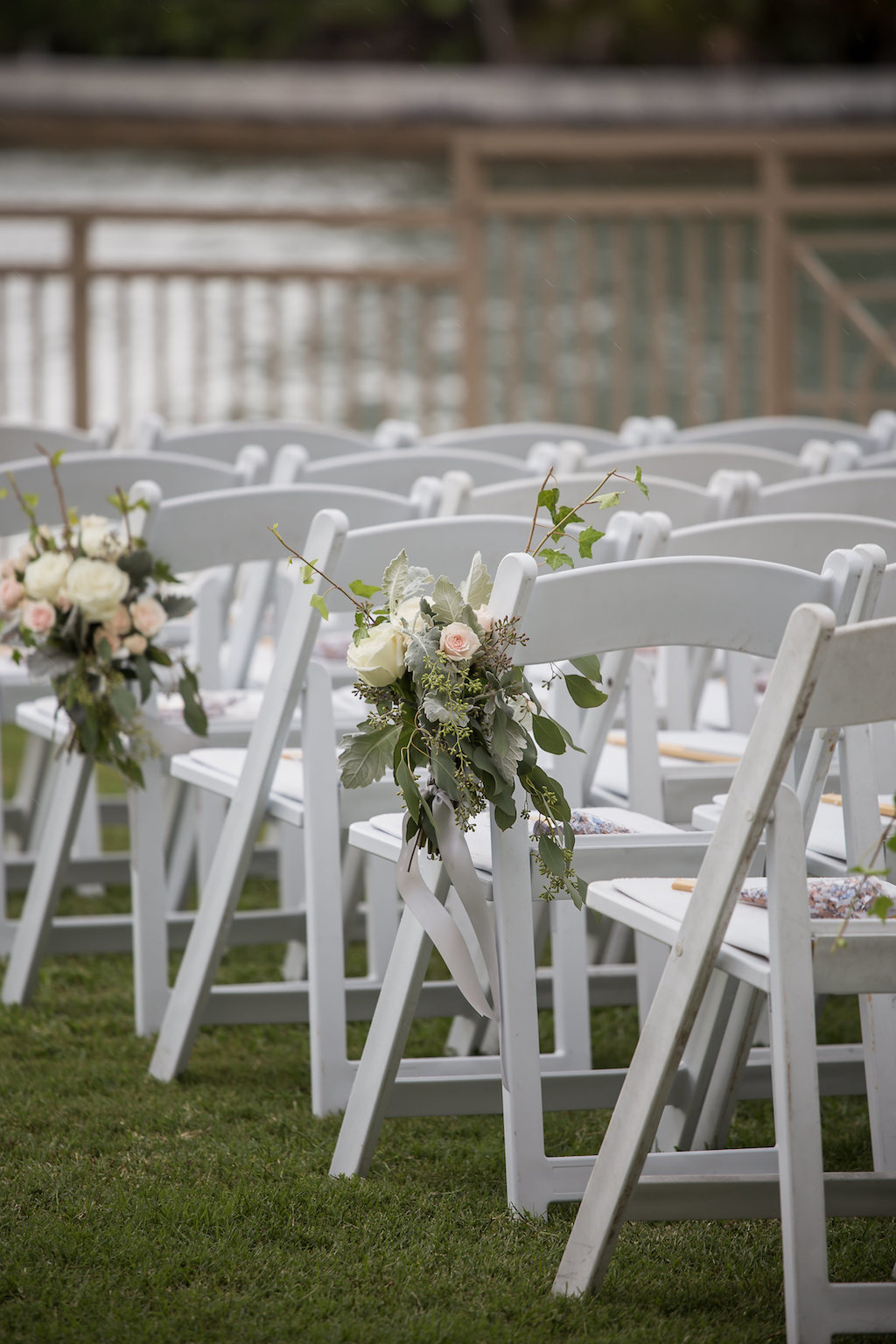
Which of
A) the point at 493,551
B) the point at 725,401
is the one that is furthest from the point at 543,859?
the point at 725,401

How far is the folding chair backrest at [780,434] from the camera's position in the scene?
4734 mm

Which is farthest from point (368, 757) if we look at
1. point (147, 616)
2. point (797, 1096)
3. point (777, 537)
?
point (147, 616)

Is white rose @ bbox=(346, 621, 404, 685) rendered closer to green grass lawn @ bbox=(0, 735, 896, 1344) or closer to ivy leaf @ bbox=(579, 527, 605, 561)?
ivy leaf @ bbox=(579, 527, 605, 561)

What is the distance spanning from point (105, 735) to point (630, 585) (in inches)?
46.4

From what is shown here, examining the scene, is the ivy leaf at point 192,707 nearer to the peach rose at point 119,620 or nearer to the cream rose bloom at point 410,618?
the peach rose at point 119,620

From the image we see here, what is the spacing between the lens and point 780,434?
489cm

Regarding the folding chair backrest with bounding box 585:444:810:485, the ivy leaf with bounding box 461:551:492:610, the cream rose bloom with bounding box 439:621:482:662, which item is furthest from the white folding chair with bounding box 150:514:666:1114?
the folding chair backrest with bounding box 585:444:810:485

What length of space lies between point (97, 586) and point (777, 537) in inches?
42.1

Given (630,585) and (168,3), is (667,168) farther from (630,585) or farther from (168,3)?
(630,585)

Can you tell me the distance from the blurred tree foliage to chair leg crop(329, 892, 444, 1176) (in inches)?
360

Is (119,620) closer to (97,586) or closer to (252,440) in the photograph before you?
(97,586)

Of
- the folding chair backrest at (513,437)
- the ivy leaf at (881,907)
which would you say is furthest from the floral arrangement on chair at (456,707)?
the folding chair backrest at (513,437)

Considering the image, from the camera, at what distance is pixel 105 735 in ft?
8.75

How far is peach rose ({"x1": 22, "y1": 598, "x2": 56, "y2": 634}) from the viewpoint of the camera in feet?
8.57
